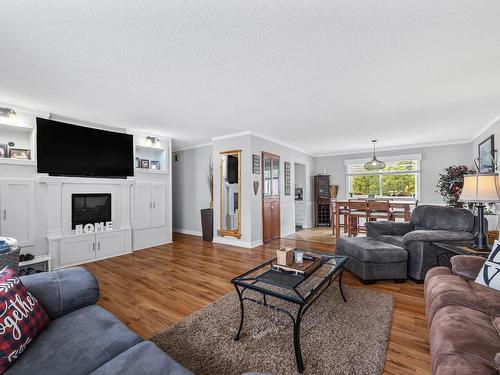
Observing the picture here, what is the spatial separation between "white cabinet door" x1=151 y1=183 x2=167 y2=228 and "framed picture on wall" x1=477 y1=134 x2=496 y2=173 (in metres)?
5.84

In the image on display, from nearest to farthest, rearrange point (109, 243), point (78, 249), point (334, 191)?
1. point (78, 249)
2. point (109, 243)
3. point (334, 191)

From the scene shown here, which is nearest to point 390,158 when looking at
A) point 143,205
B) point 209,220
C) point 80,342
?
point 209,220

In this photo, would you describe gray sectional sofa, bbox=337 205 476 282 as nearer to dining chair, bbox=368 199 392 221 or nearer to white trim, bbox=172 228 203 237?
dining chair, bbox=368 199 392 221

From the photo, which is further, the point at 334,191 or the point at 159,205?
the point at 334,191

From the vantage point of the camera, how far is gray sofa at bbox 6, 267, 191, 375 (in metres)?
0.98

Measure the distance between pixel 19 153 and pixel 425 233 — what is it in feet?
18.3

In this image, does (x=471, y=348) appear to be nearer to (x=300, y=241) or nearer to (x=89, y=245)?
(x=300, y=241)

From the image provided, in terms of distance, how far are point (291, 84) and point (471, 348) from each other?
2.51 meters

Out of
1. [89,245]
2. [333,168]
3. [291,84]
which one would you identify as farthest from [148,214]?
[333,168]

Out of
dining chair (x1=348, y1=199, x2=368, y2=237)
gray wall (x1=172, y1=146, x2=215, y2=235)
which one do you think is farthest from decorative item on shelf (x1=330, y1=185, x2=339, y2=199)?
gray wall (x1=172, y1=146, x2=215, y2=235)

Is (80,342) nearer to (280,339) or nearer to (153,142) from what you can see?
(280,339)

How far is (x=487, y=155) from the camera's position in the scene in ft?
14.0

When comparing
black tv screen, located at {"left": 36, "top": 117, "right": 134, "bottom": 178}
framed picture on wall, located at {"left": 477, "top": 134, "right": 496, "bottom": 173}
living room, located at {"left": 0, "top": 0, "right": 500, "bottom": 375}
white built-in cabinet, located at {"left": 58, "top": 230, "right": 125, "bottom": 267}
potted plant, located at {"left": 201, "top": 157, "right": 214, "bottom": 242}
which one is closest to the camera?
living room, located at {"left": 0, "top": 0, "right": 500, "bottom": 375}

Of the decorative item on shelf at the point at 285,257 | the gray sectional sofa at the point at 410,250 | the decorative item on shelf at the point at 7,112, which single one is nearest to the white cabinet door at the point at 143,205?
the decorative item on shelf at the point at 7,112
